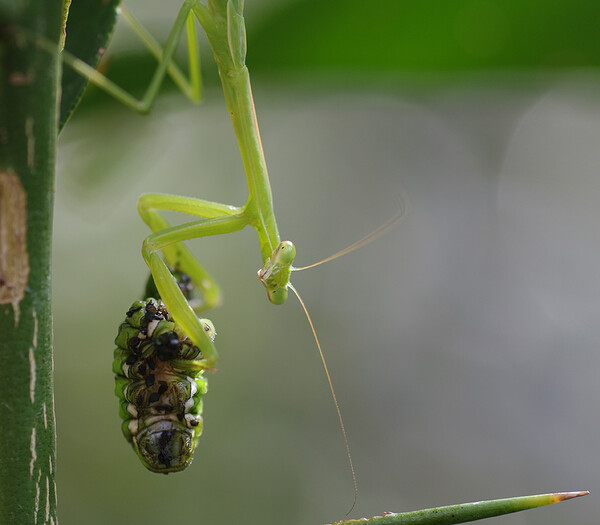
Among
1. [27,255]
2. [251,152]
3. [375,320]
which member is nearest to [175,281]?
[251,152]

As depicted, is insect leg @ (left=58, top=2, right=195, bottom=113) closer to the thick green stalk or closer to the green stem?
the green stem

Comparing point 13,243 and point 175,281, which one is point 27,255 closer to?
point 13,243

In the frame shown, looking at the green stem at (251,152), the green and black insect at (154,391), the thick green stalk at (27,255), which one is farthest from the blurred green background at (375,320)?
the thick green stalk at (27,255)

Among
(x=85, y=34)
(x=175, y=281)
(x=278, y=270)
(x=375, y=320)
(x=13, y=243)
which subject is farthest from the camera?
(x=375, y=320)

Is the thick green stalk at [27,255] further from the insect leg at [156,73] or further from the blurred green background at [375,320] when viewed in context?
the blurred green background at [375,320]

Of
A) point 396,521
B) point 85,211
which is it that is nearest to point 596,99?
point 396,521

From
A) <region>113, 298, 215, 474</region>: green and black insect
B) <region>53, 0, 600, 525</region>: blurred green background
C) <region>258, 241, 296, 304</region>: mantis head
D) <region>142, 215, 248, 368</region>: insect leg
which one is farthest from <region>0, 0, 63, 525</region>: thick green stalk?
<region>53, 0, 600, 525</region>: blurred green background
